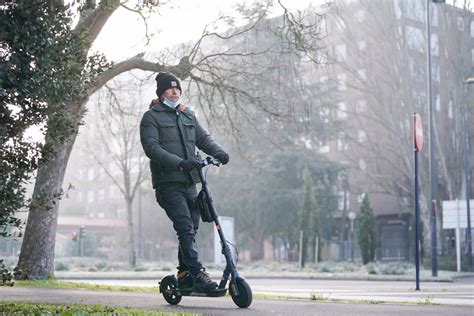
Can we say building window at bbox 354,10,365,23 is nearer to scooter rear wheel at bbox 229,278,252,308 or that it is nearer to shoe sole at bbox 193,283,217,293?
shoe sole at bbox 193,283,217,293

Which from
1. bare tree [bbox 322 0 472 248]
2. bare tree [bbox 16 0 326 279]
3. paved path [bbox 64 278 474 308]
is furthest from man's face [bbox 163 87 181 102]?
bare tree [bbox 322 0 472 248]

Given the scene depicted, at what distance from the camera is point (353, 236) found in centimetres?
6538

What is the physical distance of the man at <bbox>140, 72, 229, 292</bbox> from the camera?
299 inches

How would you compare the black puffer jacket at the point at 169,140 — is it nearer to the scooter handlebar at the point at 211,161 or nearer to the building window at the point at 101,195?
the scooter handlebar at the point at 211,161

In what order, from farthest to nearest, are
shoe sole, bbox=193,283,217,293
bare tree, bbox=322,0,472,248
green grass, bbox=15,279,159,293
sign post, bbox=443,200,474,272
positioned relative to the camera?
bare tree, bbox=322,0,472,248
sign post, bbox=443,200,474,272
green grass, bbox=15,279,159,293
shoe sole, bbox=193,283,217,293

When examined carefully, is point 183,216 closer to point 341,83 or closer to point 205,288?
point 205,288

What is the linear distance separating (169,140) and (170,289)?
1371mm

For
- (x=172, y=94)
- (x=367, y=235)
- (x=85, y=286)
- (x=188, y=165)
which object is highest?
(x=172, y=94)

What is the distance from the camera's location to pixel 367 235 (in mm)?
44031

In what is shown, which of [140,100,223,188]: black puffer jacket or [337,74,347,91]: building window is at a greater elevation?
[337,74,347,91]: building window

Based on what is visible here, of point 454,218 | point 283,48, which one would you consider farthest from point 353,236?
point 283,48

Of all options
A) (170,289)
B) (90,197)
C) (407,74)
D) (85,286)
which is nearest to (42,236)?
(85,286)

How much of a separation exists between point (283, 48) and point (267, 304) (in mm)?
9054

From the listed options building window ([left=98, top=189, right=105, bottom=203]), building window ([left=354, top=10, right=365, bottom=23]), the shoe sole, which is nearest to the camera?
Answer: the shoe sole
